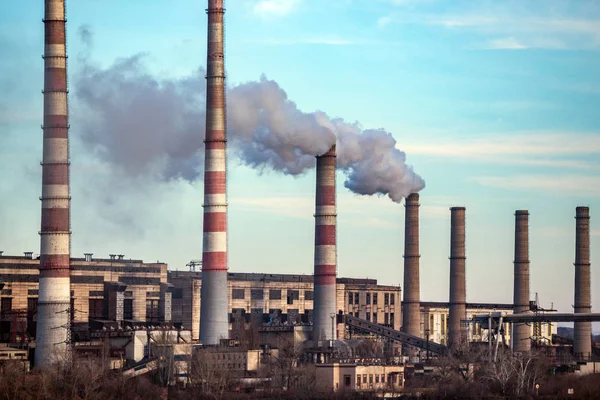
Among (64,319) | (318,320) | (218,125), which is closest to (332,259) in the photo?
(318,320)

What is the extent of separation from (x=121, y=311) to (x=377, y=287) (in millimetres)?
17423

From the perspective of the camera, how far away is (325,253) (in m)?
61.2

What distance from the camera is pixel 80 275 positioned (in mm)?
65875

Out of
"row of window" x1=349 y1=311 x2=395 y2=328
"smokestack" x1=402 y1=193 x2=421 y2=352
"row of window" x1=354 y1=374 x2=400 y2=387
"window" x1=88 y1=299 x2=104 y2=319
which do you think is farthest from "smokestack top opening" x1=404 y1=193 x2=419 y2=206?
"window" x1=88 y1=299 x2=104 y2=319

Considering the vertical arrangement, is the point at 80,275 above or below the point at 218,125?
below

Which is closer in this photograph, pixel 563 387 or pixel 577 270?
pixel 563 387

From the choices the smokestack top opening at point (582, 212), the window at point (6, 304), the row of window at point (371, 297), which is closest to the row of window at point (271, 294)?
the row of window at point (371, 297)

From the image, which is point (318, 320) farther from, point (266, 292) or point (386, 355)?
point (266, 292)

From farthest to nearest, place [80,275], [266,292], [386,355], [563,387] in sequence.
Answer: [266,292] → [80,275] → [386,355] → [563,387]

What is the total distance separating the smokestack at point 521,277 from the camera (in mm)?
72812

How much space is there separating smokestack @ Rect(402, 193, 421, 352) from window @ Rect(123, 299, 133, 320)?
44.6 ft

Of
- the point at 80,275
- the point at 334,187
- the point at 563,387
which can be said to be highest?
the point at 334,187

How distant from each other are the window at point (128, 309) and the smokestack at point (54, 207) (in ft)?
42.4

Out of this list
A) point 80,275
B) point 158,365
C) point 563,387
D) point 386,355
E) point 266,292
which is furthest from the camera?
point 266,292
